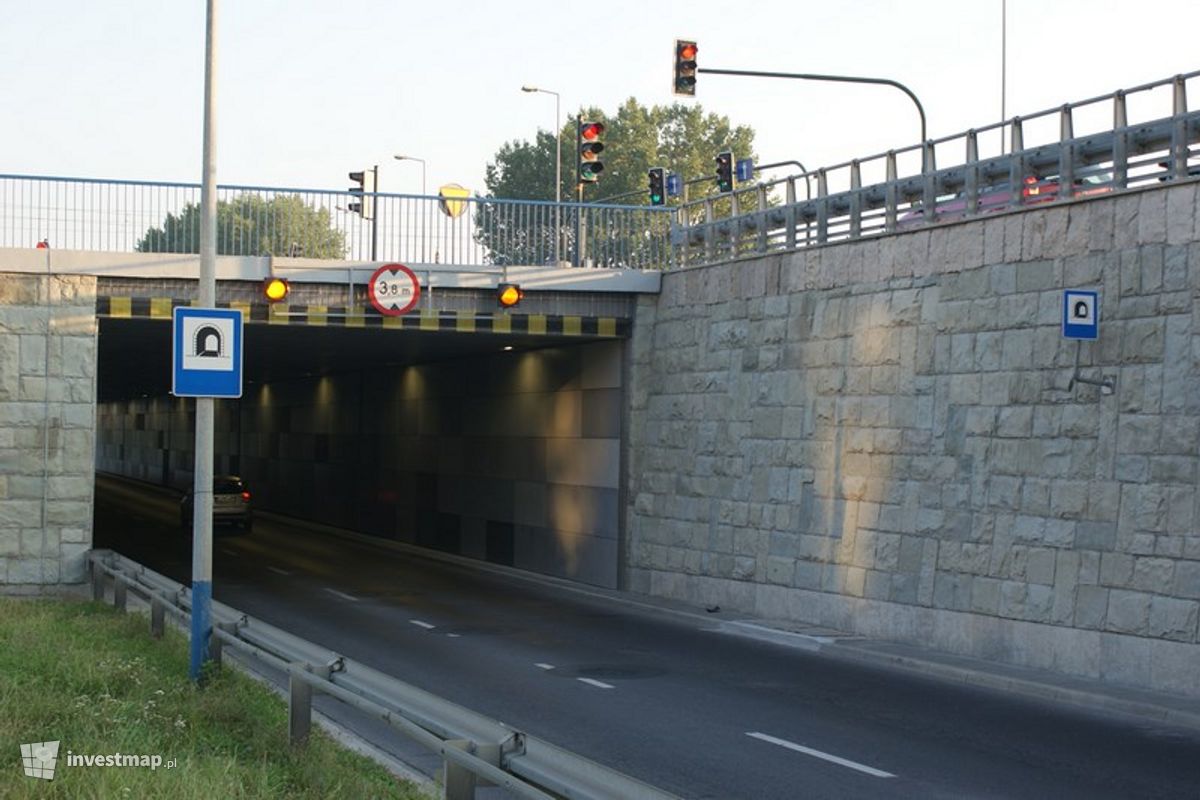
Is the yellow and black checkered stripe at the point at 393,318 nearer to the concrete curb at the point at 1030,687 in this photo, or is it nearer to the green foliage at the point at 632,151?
the concrete curb at the point at 1030,687

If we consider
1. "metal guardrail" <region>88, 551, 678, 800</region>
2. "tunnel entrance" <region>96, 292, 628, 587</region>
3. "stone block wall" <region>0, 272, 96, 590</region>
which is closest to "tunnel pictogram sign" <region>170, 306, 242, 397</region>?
"metal guardrail" <region>88, 551, 678, 800</region>

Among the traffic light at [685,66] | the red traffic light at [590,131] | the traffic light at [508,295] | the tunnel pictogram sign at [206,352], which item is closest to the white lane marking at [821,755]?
the tunnel pictogram sign at [206,352]

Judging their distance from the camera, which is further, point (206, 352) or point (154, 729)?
point (206, 352)

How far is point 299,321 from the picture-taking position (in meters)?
25.3

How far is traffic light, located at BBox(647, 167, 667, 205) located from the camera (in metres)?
32.7

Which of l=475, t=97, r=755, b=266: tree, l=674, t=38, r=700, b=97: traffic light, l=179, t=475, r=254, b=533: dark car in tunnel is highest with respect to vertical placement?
l=475, t=97, r=755, b=266: tree

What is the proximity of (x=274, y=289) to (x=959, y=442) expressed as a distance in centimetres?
1175

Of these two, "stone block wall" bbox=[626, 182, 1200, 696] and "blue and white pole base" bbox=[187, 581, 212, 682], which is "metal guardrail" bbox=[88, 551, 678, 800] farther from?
"stone block wall" bbox=[626, 182, 1200, 696]

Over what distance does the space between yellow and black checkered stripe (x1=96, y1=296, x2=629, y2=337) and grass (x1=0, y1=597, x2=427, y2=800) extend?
9.27m

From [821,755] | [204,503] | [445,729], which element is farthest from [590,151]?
[445,729]

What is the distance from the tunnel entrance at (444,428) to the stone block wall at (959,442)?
2483 mm

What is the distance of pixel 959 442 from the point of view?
18.3 m

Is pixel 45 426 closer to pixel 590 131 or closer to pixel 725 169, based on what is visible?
pixel 590 131

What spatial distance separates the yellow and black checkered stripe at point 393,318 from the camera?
24.4 meters
